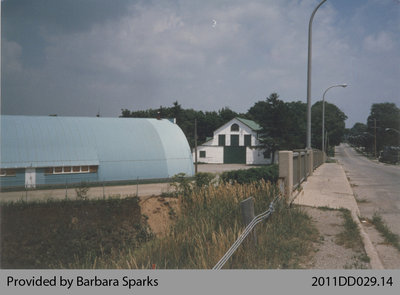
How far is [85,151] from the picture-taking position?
72.4 feet

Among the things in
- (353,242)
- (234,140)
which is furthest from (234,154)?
(353,242)

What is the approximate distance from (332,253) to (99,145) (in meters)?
20.5

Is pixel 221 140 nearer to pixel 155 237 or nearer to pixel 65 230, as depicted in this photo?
pixel 65 230

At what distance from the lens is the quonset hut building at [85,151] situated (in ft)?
65.8

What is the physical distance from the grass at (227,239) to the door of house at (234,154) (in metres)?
43.9

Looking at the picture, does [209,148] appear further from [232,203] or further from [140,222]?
[232,203]

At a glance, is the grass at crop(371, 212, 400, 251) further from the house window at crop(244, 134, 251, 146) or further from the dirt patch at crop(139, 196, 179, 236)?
the house window at crop(244, 134, 251, 146)

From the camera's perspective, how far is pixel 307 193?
404 inches

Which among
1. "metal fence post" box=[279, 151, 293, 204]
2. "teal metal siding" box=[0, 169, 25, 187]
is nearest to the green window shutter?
"teal metal siding" box=[0, 169, 25, 187]

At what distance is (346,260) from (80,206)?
12298 mm

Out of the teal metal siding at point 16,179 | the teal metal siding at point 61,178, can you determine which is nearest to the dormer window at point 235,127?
the teal metal siding at point 61,178

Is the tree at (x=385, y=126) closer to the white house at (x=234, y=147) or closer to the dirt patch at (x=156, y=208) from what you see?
the white house at (x=234, y=147)

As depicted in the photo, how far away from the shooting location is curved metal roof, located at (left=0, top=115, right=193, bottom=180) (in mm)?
20500
